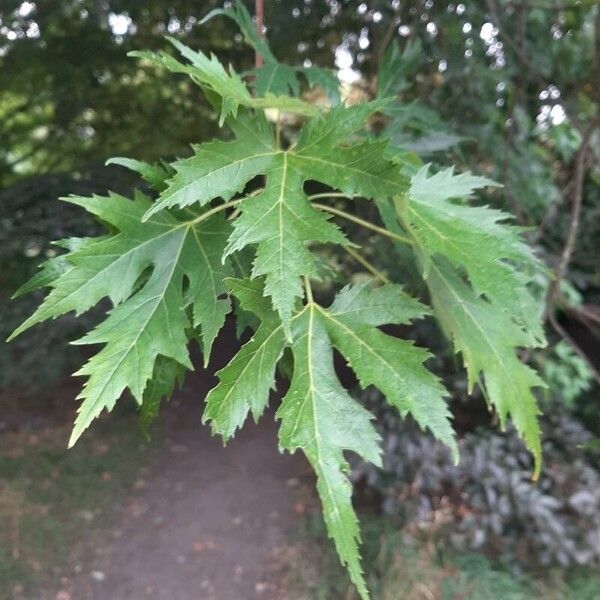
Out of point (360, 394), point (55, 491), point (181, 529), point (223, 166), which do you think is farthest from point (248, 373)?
point (55, 491)

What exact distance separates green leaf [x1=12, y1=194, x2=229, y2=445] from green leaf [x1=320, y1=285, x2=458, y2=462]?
0.57 feet

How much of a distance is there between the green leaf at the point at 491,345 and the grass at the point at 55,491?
8.07ft

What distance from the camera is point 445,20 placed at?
7.59ft

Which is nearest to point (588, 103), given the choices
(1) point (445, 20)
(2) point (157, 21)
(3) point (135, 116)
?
(1) point (445, 20)

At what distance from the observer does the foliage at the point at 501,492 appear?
8.68ft

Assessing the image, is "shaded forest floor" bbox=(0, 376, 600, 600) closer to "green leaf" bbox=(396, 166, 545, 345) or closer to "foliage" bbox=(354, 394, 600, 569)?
"foliage" bbox=(354, 394, 600, 569)

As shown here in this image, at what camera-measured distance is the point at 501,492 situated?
276 centimetres

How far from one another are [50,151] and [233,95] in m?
3.01

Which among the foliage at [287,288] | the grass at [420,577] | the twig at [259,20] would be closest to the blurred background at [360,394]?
the grass at [420,577]

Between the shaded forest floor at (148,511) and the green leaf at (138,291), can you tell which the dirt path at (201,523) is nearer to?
the shaded forest floor at (148,511)

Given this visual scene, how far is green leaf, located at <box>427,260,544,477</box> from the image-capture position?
0.97 m

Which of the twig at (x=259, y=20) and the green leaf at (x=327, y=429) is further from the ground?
the twig at (x=259, y=20)

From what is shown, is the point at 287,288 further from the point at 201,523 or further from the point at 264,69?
the point at 201,523

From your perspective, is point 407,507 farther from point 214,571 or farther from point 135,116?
point 135,116
